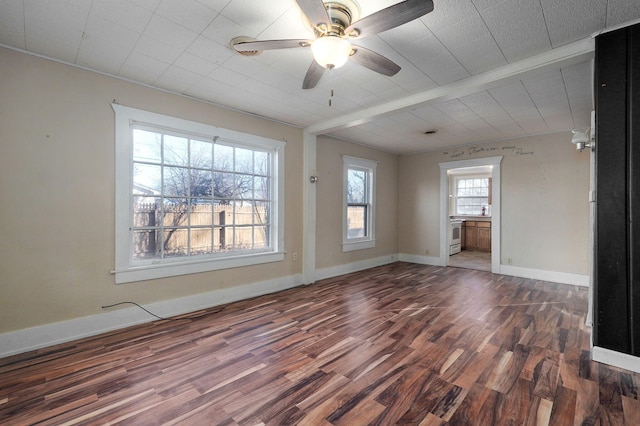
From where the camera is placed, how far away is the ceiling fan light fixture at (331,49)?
69.5 inches

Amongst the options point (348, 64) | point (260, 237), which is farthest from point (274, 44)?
point (260, 237)

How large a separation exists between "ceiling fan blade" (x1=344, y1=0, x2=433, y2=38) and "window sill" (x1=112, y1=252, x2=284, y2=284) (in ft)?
9.71

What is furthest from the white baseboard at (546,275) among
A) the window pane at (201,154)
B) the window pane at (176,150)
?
the window pane at (176,150)

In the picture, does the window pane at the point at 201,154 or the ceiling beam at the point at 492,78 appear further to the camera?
the window pane at the point at 201,154

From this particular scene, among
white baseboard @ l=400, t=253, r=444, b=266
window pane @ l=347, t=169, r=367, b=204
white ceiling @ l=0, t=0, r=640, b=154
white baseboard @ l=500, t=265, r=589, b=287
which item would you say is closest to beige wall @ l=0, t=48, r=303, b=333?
white ceiling @ l=0, t=0, r=640, b=154

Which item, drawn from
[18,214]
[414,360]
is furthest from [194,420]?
[18,214]

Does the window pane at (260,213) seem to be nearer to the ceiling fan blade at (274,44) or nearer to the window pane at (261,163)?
the window pane at (261,163)

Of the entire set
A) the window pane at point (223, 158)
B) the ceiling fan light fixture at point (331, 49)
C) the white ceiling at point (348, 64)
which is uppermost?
Answer: the white ceiling at point (348, 64)

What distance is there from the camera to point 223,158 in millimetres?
3855

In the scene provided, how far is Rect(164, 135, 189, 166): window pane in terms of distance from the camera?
11.1 feet

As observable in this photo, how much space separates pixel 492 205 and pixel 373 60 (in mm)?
4620

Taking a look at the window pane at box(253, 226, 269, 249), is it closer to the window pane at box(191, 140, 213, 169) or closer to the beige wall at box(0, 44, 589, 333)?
the beige wall at box(0, 44, 589, 333)

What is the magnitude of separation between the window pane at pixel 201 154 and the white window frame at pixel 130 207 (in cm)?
14

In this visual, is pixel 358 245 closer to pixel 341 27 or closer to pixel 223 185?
pixel 223 185
